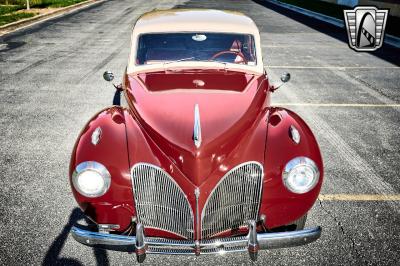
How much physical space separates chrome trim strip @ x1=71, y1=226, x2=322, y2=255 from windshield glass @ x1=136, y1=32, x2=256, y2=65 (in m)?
2.23

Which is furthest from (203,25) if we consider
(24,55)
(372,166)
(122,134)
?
(24,55)

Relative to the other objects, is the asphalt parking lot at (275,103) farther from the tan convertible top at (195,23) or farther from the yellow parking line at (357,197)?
the tan convertible top at (195,23)

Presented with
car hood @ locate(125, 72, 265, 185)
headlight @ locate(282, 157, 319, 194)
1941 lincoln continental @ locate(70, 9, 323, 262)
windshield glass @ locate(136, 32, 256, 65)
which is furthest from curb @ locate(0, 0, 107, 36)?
headlight @ locate(282, 157, 319, 194)

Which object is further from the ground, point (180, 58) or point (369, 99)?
point (180, 58)

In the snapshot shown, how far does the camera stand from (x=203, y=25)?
4.41 metres

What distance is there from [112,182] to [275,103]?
16.3 ft

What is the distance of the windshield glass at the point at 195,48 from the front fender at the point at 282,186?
156cm

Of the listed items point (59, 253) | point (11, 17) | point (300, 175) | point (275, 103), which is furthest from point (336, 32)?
point (59, 253)

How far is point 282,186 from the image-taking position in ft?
9.38

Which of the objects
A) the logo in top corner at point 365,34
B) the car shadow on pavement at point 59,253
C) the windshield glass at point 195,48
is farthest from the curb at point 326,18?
the car shadow on pavement at point 59,253

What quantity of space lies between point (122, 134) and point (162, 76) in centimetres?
104

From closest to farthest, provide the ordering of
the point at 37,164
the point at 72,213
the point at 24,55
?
1. the point at 72,213
2. the point at 37,164
3. the point at 24,55

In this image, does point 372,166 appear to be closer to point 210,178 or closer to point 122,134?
point 210,178

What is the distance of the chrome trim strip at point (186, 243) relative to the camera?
105 inches
